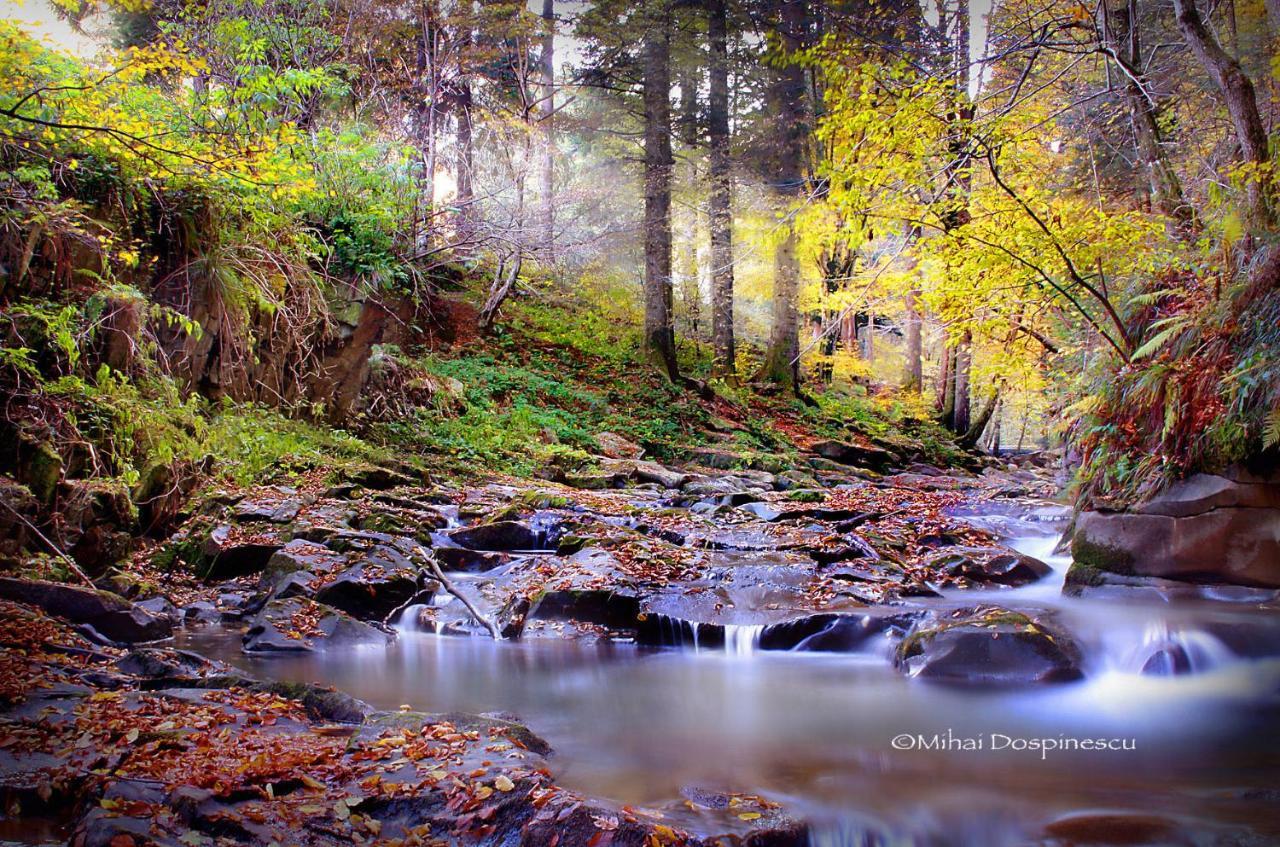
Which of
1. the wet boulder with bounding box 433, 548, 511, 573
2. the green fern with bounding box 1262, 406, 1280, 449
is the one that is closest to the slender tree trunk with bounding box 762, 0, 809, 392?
the wet boulder with bounding box 433, 548, 511, 573

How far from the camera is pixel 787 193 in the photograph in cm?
1691

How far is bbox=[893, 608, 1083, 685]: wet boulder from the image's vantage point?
17.1ft

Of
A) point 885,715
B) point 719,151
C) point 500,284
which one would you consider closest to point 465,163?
point 500,284

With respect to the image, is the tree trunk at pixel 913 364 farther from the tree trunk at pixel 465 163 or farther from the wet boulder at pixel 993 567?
the wet boulder at pixel 993 567

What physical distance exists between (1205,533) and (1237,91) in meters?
3.63

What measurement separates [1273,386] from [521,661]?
6.08 metres

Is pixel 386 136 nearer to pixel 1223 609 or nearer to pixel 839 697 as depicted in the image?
pixel 839 697

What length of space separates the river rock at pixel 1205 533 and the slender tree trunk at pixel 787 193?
351 inches

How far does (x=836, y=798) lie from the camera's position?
145 inches

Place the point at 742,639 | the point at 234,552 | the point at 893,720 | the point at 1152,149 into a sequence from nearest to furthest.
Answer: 1. the point at 893,720
2. the point at 742,639
3. the point at 234,552
4. the point at 1152,149

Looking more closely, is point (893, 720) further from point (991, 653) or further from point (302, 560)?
point (302, 560)

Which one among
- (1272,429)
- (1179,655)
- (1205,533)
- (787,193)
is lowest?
(1179,655)

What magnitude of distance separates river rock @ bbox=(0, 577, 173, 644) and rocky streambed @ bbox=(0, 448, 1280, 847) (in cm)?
2

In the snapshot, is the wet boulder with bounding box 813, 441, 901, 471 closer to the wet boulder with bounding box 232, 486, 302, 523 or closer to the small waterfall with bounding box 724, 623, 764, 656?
the small waterfall with bounding box 724, 623, 764, 656
